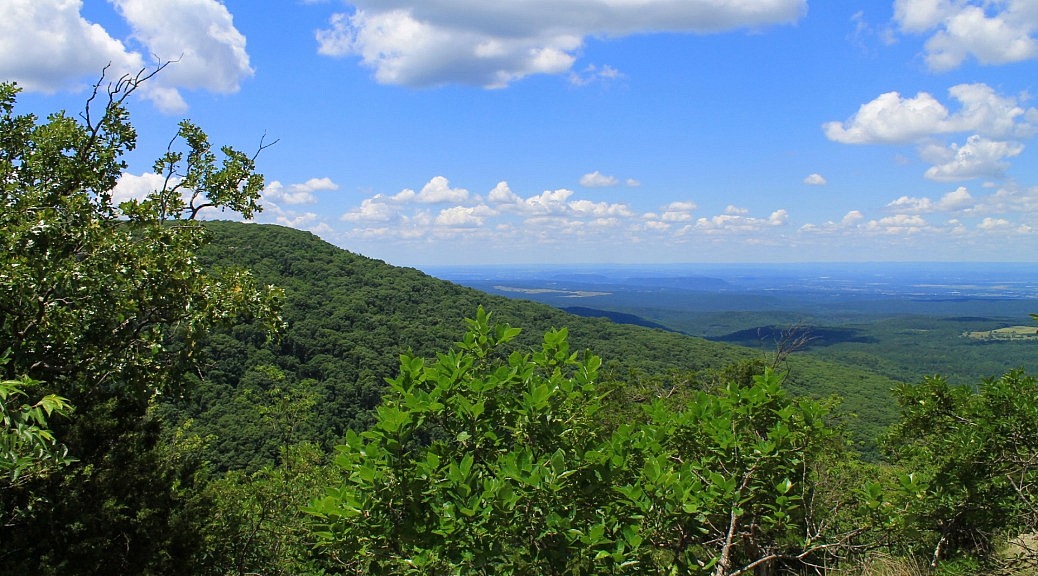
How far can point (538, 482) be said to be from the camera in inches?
100

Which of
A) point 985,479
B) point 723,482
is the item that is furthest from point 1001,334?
point 723,482

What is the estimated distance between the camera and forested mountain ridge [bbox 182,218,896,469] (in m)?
32.0

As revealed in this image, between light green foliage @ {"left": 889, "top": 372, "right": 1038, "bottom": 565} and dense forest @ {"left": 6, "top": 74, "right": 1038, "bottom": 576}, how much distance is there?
17mm

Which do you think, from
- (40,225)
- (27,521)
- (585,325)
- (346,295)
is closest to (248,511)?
(27,521)

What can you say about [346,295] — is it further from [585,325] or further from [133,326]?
[133,326]

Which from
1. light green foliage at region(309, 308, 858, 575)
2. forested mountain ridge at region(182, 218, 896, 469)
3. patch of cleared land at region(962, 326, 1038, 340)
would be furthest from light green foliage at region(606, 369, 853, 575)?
patch of cleared land at region(962, 326, 1038, 340)

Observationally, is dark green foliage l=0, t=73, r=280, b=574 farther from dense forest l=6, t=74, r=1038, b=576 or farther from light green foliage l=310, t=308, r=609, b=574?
light green foliage l=310, t=308, r=609, b=574

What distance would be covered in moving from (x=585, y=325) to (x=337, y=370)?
52.4 metres

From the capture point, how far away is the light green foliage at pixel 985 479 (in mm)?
4125

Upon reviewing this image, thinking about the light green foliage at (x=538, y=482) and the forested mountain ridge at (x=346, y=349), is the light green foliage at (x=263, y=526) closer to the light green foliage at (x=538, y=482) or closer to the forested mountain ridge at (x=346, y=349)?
the forested mountain ridge at (x=346, y=349)

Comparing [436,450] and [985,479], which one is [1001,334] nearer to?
[985,479]

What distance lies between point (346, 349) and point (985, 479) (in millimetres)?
58164

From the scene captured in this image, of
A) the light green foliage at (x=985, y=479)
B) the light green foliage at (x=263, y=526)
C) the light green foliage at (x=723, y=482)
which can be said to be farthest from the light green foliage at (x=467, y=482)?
the light green foliage at (x=263, y=526)

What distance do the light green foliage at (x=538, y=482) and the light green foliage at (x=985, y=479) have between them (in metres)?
1.52
